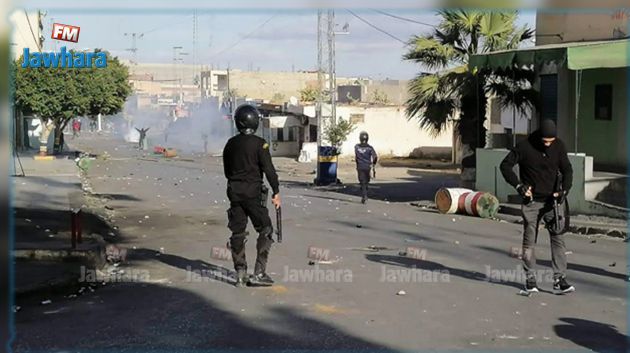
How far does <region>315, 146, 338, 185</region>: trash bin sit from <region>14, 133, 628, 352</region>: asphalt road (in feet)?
41.5

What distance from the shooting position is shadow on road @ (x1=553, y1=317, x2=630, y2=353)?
6.27 metres

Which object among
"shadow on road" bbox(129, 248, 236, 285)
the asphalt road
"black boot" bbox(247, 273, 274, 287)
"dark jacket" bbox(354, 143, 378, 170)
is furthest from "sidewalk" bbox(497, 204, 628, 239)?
"black boot" bbox(247, 273, 274, 287)

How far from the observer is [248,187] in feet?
27.9

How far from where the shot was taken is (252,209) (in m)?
8.56

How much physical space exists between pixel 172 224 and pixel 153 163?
1021 inches

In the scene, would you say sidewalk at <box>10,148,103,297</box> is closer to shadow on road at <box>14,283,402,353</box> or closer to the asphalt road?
the asphalt road

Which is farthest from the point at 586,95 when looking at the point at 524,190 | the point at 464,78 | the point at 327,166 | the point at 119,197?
the point at 524,190

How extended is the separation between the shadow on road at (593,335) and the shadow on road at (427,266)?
165 cm

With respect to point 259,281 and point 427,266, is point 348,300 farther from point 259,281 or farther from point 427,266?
point 427,266

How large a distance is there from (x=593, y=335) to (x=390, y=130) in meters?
45.0

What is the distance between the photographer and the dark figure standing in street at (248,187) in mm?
8531

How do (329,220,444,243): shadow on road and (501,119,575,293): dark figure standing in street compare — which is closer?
(501,119,575,293): dark figure standing in street

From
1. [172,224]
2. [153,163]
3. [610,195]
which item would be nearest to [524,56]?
[610,195]

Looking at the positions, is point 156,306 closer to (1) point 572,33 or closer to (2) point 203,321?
(2) point 203,321
